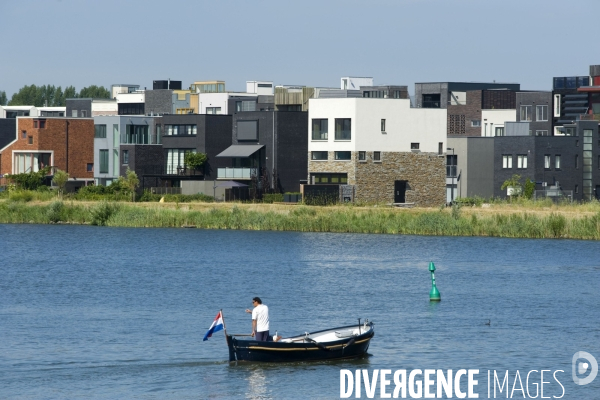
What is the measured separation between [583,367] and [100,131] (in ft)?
307

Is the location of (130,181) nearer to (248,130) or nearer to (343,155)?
(248,130)

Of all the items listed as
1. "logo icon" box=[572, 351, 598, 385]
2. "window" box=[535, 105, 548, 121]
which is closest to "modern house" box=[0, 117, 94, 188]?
"window" box=[535, 105, 548, 121]

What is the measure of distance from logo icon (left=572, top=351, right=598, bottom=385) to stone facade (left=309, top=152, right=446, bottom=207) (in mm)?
64878

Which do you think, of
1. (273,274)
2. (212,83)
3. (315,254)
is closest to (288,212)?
(315,254)

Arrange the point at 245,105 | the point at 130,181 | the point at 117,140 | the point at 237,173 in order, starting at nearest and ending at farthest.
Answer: the point at 237,173, the point at 130,181, the point at 117,140, the point at 245,105

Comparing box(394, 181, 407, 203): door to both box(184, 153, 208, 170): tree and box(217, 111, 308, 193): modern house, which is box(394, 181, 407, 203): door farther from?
box(184, 153, 208, 170): tree

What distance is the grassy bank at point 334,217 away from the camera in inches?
2908

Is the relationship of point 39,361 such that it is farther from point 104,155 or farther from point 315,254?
point 104,155

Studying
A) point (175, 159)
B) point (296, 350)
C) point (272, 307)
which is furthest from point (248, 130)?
point (296, 350)

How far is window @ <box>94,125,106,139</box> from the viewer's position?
120m

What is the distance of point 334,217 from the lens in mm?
80688

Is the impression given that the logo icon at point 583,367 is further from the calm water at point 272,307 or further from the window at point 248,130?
the window at point 248,130

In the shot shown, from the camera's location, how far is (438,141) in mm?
105312

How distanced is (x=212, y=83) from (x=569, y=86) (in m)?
59.3
